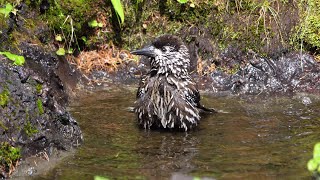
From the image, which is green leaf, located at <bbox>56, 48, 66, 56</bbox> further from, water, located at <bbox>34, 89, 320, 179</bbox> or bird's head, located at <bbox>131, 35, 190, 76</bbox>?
bird's head, located at <bbox>131, 35, 190, 76</bbox>

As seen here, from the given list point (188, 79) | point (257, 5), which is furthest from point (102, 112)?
point (257, 5)

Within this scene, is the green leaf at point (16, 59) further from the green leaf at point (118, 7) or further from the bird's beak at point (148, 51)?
the green leaf at point (118, 7)

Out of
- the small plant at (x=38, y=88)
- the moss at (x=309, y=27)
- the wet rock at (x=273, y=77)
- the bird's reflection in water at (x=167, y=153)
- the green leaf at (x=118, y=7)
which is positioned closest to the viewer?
the bird's reflection in water at (x=167, y=153)

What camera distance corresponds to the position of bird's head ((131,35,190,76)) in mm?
8469

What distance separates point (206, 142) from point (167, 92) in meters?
0.81

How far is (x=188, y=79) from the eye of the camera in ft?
28.0

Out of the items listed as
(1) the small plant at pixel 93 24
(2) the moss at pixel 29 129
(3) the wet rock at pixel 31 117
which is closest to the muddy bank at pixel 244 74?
(1) the small plant at pixel 93 24

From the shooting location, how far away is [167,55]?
8.51 meters

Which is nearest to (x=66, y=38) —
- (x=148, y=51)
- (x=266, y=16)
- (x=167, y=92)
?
(x=148, y=51)

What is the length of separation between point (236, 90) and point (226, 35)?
35.6 inches

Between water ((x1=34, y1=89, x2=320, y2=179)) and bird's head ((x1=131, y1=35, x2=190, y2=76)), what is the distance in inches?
29.3

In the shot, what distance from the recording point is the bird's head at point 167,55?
27.8 feet

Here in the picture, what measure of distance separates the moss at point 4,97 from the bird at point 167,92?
1859 mm

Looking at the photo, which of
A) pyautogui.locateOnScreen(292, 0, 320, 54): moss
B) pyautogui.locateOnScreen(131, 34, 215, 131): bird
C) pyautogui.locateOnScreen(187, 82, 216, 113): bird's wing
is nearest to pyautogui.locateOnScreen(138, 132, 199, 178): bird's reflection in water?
pyautogui.locateOnScreen(131, 34, 215, 131): bird
